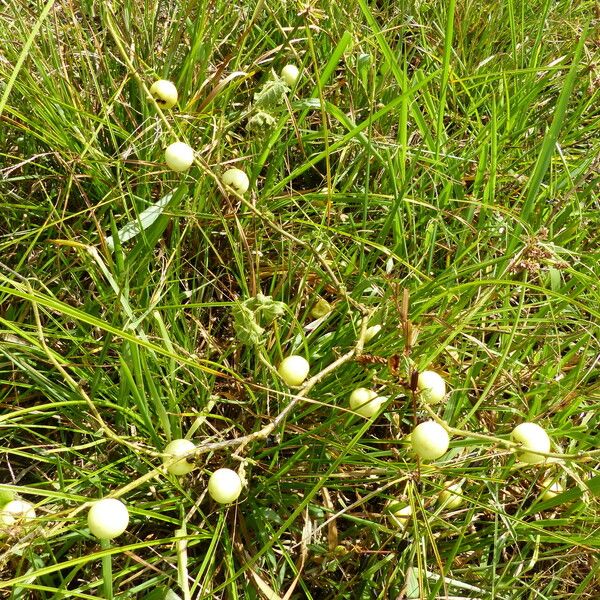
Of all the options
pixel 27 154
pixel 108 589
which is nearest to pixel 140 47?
pixel 27 154

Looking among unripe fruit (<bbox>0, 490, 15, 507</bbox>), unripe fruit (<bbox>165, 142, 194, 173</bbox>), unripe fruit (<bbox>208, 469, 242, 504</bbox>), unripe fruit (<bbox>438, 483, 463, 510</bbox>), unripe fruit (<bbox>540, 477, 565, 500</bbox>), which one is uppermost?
unripe fruit (<bbox>165, 142, 194, 173</bbox>)

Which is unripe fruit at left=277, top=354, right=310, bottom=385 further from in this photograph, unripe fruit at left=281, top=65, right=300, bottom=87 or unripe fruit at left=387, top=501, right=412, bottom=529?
unripe fruit at left=281, top=65, right=300, bottom=87

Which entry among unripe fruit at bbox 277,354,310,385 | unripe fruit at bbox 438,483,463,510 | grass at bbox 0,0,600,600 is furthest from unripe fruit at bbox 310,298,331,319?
unripe fruit at bbox 438,483,463,510

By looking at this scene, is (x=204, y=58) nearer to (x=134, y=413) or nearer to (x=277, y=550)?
(x=134, y=413)

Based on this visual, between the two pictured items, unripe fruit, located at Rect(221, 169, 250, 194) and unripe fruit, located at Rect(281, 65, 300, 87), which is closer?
unripe fruit, located at Rect(221, 169, 250, 194)

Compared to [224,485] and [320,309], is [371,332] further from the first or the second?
[224,485]

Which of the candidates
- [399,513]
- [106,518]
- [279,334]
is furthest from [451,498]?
[106,518]

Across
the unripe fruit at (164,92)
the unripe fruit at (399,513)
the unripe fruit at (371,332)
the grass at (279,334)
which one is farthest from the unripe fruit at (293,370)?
the unripe fruit at (164,92)
